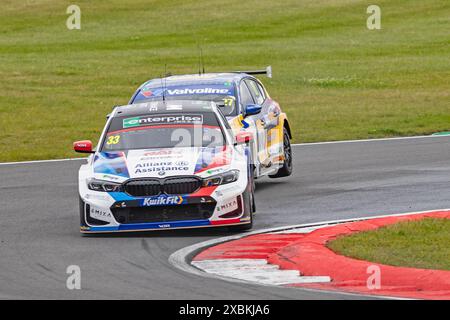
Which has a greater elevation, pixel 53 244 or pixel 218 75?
pixel 218 75

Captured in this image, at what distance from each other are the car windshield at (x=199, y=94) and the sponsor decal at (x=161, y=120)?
194 cm

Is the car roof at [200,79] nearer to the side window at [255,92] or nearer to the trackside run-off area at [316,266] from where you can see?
the side window at [255,92]

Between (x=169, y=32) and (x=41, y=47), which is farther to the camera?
(x=169, y=32)

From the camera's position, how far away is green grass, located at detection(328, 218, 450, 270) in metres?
10.6

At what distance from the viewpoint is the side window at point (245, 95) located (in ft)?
57.0

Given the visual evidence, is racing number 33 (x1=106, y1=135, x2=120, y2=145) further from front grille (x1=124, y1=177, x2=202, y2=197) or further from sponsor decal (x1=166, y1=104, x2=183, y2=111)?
front grille (x1=124, y1=177, x2=202, y2=197)

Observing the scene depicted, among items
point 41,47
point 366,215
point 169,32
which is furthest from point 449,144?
point 169,32

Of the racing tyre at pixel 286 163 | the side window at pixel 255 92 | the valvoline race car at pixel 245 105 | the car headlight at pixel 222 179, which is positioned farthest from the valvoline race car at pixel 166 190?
the racing tyre at pixel 286 163

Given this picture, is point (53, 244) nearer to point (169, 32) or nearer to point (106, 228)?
point (106, 228)

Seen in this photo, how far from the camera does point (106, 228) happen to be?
43.5 ft

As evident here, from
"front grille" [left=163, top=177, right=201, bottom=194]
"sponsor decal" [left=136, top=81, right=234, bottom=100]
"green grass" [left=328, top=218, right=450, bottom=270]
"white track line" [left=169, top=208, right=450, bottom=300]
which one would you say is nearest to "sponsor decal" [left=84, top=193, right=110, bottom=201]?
"front grille" [left=163, top=177, right=201, bottom=194]

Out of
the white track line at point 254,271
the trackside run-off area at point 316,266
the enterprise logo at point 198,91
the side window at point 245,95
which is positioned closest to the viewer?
the trackside run-off area at point 316,266
